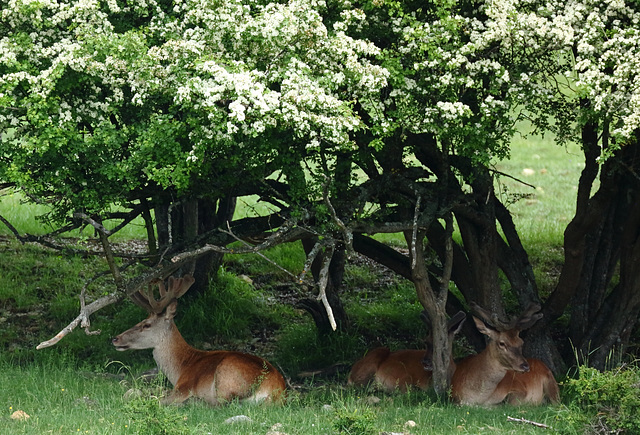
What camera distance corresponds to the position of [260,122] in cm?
805

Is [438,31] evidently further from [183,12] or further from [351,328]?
[351,328]

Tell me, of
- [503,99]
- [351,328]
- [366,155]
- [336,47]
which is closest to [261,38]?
[336,47]

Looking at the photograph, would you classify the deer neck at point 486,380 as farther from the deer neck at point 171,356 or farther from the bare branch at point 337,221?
the deer neck at point 171,356

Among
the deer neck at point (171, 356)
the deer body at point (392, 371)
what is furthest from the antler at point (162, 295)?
the deer body at point (392, 371)

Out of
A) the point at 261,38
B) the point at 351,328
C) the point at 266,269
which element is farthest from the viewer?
the point at 266,269

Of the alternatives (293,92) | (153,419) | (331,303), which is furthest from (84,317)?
(331,303)

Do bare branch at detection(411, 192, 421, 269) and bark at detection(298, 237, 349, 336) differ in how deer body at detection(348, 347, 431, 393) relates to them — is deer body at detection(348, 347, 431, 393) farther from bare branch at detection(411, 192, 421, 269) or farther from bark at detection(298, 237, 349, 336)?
bark at detection(298, 237, 349, 336)

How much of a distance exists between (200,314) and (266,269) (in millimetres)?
2484

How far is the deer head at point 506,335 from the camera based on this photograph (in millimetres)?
10188

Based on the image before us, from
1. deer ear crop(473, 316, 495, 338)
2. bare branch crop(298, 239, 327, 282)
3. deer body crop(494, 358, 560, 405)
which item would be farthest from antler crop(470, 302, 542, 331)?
bare branch crop(298, 239, 327, 282)

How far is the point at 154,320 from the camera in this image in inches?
430

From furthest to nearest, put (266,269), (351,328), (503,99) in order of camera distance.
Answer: (266,269) → (351,328) → (503,99)

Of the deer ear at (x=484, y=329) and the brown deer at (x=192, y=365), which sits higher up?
the deer ear at (x=484, y=329)

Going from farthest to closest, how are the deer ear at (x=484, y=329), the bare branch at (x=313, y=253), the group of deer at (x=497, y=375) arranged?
the deer ear at (x=484, y=329) → the group of deer at (x=497, y=375) → the bare branch at (x=313, y=253)
